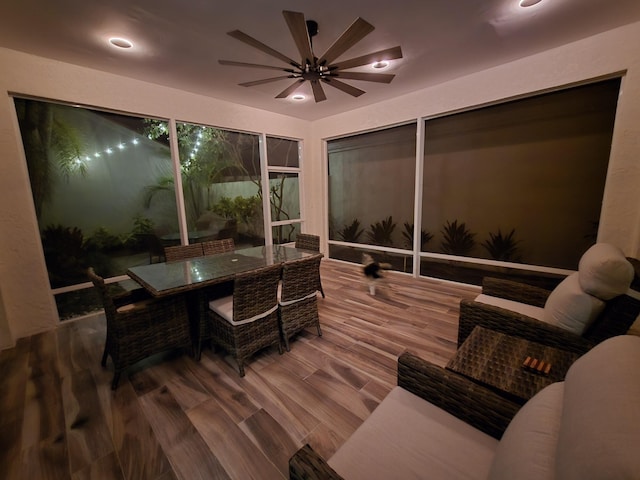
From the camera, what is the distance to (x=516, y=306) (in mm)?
2090

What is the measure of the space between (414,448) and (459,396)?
0.28 m

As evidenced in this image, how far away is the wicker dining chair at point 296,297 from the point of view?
2.29 metres

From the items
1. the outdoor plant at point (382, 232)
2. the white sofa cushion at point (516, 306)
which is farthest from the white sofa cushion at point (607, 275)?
the outdoor plant at point (382, 232)

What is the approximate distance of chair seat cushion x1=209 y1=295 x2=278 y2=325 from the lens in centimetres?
208

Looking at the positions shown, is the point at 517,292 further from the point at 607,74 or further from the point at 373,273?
the point at 607,74

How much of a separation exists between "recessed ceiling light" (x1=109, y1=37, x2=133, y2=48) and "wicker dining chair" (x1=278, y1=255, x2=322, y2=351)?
255 centimetres

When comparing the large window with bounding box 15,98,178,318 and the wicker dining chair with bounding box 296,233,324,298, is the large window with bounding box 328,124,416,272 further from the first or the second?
the large window with bounding box 15,98,178,318

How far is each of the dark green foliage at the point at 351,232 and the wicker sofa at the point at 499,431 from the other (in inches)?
156

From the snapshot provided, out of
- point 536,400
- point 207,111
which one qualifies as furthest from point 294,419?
point 207,111

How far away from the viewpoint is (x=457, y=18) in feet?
7.36

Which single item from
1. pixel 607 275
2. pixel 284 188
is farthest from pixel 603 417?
pixel 284 188

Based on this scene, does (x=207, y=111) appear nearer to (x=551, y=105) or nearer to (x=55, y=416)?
(x=55, y=416)

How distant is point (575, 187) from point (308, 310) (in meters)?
3.38

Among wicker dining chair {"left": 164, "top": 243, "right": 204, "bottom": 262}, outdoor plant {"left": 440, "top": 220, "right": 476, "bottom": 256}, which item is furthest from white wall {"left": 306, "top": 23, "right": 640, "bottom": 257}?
wicker dining chair {"left": 164, "top": 243, "right": 204, "bottom": 262}
